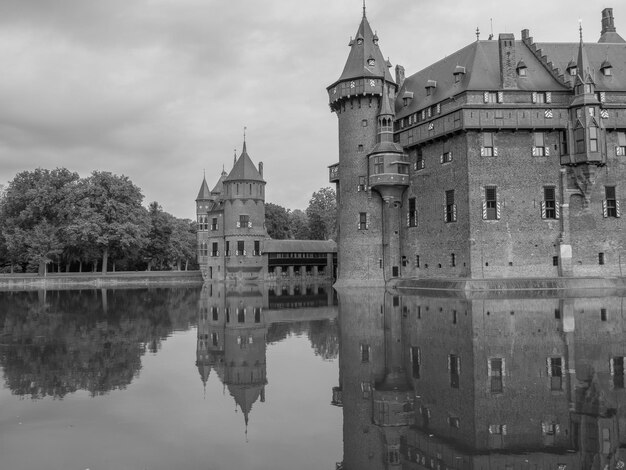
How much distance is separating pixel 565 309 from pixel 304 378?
16.4m

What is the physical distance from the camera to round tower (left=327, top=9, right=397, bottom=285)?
47.4 metres

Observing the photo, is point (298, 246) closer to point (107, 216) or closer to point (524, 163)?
point (107, 216)

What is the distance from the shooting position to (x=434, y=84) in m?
45.2

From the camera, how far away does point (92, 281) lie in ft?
211

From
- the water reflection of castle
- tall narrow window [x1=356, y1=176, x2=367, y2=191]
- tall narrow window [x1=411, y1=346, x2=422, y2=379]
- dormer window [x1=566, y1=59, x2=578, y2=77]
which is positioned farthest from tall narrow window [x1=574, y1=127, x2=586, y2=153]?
tall narrow window [x1=411, y1=346, x2=422, y2=379]

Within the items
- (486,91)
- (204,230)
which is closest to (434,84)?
(486,91)

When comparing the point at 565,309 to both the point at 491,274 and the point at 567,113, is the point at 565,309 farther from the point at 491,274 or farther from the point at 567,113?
the point at 567,113

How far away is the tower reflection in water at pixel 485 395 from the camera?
772 centimetres

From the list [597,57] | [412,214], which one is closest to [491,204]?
[412,214]

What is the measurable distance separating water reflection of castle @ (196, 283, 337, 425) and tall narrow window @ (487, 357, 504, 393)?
181 inches

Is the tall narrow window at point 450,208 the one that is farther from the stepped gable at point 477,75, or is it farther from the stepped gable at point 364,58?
the stepped gable at point 364,58

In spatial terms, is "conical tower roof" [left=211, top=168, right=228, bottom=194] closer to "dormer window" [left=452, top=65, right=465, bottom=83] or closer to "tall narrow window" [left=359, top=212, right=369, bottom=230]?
"tall narrow window" [left=359, top=212, right=369, bottom=230]

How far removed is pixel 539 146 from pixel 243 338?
29811 mm

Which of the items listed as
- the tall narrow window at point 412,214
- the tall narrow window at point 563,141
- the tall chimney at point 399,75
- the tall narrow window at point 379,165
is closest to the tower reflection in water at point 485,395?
the tall narrow window at point 563,141
